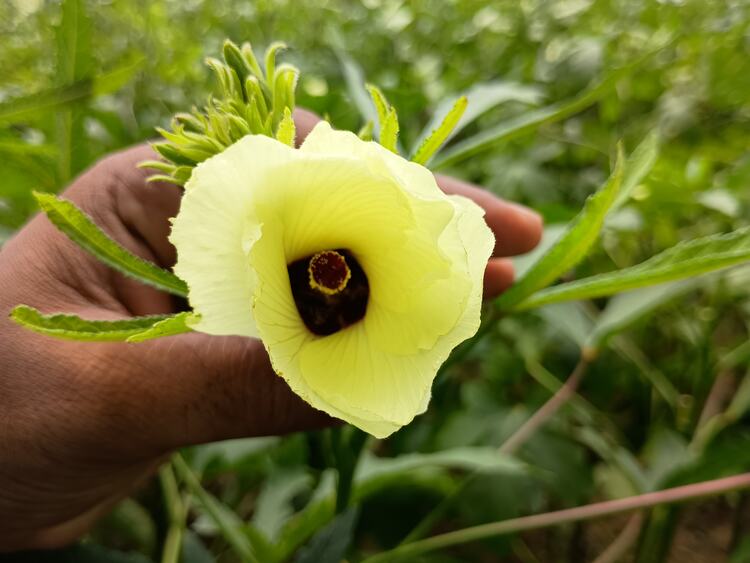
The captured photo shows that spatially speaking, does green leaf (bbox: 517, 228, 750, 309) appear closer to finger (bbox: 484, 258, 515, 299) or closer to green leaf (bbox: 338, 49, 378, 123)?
finger (bbox: 484, 258, 515, 299)

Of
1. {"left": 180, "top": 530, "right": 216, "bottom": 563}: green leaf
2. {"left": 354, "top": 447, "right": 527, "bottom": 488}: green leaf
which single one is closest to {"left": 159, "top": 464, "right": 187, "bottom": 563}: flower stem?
{"left": 180, "top": 530, "right": 216, "bottom": 563}: green leaf

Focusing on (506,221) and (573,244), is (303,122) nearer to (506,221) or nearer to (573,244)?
(506,221)

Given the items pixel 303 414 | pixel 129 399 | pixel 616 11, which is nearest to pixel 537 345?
pixel 303 414

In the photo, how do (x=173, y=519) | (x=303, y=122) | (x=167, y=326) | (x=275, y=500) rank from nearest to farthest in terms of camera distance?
1. (x=167, y=326)
2. (x=303, y=122)
3. (x=173, y=519)
4. (x=275, y=500)

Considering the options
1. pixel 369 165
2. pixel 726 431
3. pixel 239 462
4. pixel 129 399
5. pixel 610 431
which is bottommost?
pixel 610 431

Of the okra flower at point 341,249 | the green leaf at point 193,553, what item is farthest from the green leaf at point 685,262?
the green leaf at point 193,553

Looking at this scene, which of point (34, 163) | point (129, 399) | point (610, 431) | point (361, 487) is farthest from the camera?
point (610, 431)

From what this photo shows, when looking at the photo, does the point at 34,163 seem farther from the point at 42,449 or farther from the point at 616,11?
the point at 616,11

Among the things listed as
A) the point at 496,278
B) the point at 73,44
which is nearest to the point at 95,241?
the point at 73,44
